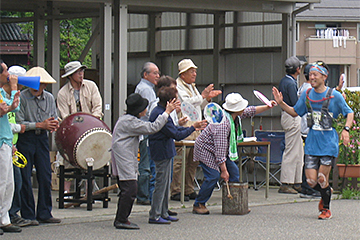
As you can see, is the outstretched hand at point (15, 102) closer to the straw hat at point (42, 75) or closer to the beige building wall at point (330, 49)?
the straw hat at point (42, 75)

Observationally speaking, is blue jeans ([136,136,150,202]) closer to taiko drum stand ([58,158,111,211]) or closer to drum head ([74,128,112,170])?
taiko drum stand ([58,158,111,211])

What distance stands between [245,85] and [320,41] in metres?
37.9

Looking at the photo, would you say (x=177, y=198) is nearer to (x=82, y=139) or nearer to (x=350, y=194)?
(x=82, y=139)

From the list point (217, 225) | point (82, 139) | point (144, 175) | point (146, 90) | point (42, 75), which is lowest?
point (217, 225)

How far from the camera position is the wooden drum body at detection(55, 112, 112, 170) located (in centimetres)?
881

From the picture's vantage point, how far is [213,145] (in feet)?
29.3

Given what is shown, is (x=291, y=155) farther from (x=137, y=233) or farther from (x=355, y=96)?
(x=137, y=233)

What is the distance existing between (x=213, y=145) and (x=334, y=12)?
146 ft

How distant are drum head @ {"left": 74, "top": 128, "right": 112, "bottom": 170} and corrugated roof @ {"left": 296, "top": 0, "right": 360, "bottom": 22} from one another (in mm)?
42609

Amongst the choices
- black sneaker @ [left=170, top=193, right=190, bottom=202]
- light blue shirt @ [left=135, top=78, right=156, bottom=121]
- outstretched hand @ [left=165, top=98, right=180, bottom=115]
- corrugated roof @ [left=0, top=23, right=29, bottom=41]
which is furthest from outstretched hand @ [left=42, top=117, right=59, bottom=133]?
corrugated roof @ [left=0, top=23, right=29, bottom=41]

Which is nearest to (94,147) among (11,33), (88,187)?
(88,187)

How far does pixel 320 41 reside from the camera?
5034 cm

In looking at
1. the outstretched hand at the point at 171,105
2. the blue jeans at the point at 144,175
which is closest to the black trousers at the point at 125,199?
the outstretched hand at the point at 171,105

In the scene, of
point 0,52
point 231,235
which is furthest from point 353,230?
point 0,52
